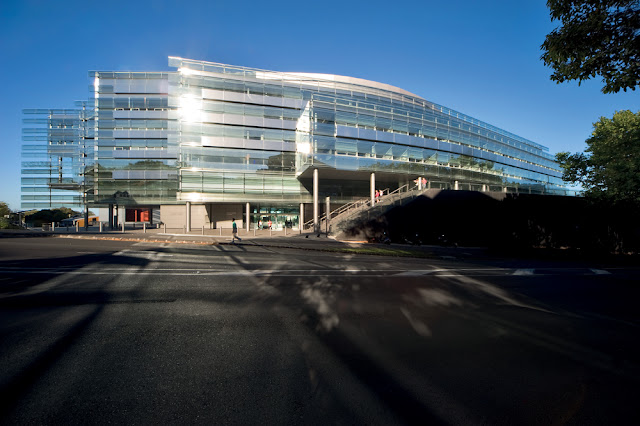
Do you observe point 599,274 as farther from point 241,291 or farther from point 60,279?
point 60,279

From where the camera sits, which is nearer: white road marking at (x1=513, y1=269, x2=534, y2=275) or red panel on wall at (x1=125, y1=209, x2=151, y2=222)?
white road marking at (x1=513, y1=269, x2=534, y2=275)

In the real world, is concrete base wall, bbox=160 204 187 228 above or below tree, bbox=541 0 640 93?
below

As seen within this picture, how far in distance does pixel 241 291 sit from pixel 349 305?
8.76 feet

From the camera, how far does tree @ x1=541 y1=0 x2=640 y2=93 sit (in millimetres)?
6211

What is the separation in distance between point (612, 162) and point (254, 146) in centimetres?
3365

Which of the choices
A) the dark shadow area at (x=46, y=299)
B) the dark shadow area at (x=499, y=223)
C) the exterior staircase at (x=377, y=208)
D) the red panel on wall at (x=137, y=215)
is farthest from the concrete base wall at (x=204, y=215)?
the dark shadow area at (x=46, y=299)

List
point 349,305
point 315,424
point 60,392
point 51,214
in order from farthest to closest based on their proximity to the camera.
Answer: point 51,214 → point 349,305 → point 60,392 → point 315,424

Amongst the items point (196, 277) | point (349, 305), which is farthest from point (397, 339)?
point (196, 277)

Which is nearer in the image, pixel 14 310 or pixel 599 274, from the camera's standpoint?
pixel 14 310

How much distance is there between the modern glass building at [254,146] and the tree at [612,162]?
425 centimetres

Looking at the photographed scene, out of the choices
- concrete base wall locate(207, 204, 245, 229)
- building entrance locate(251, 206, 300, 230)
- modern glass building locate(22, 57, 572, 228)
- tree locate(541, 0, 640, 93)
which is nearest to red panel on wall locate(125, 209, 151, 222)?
modern glass building locate(22, 57, 572, 228)

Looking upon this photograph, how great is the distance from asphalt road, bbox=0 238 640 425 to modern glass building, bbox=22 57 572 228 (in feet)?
77.2

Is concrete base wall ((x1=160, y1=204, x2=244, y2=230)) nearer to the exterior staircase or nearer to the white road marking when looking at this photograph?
the exterior staircase

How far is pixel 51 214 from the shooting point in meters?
38.8
